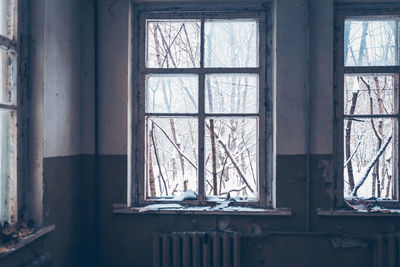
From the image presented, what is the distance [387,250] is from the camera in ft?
8.82

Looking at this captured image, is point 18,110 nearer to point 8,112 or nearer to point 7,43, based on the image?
point 8,112

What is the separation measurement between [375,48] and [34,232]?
2.99 metres

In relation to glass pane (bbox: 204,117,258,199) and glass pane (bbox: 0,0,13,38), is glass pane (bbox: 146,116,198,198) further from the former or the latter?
glass pane (bbox: 0,0,13,38)

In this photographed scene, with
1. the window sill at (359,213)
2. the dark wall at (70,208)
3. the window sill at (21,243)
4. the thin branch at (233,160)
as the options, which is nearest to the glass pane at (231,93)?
the thin branch at (233,160)

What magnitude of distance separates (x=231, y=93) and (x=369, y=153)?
4.29ft

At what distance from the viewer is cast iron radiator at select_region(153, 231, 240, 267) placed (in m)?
2.75

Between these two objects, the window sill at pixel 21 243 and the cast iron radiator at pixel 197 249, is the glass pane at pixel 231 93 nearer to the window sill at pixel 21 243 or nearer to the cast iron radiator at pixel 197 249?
the cast iron radiator at pixel 197 249

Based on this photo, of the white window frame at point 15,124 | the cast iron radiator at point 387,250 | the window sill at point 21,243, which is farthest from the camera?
the cast iron radiator at point 387,250

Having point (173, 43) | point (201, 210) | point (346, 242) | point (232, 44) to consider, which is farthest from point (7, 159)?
point (346, 242)

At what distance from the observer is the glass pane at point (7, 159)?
84.2 inches

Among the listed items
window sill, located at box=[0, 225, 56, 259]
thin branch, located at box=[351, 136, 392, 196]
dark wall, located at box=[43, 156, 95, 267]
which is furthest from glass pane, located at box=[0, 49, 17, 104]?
thin branch, located at box=[351, 136, 392, 196]

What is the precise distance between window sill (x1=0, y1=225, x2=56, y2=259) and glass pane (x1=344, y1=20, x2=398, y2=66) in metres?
2.70

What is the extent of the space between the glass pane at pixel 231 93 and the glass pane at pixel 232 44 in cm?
12

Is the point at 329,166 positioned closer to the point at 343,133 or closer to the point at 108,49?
the point at 343,133
